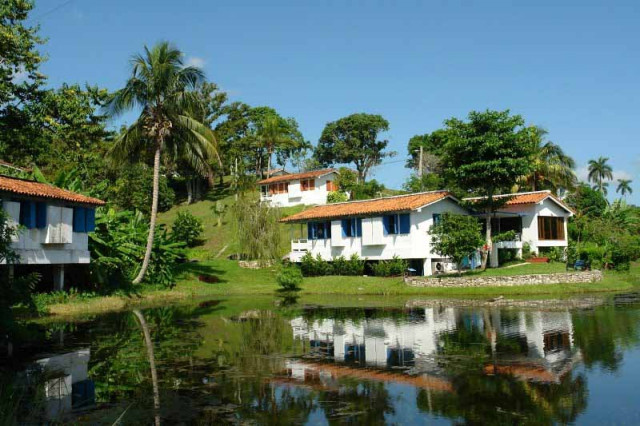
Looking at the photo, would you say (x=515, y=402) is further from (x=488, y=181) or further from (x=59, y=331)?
(x=488, y=181)

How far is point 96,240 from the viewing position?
101 ft

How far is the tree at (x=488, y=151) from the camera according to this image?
3300 cm

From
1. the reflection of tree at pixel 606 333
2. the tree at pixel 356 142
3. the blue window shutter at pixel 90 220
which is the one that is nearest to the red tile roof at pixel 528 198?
the reflection of tree at pixel 606 333

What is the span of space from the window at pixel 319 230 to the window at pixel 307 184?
18.4 m

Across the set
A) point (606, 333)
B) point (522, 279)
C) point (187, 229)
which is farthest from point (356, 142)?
point (606, 333)


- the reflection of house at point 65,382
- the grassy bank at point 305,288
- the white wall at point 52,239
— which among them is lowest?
the reflection of house at point 65,382

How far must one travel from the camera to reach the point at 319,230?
140 feet

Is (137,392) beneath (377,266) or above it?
beneath

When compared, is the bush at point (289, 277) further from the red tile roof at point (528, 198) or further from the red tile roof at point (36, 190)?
the red tile roof at point (528, 198)

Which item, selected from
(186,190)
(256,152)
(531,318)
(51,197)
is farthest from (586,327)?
(186,190)

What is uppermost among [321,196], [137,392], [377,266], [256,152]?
[256,152]

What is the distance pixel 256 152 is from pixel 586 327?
6044cm

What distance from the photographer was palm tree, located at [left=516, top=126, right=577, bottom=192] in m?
47.7

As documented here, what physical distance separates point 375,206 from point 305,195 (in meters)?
23.7
